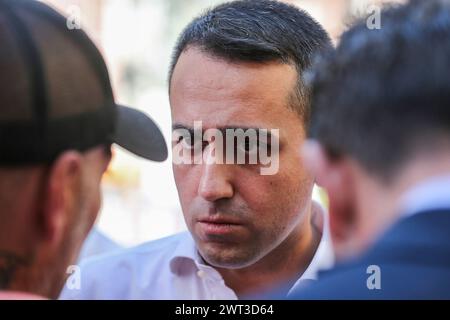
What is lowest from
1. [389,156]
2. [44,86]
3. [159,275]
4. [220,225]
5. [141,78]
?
[159,275]

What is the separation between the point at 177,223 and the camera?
2.03 metres

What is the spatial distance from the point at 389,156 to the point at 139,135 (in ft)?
2.32

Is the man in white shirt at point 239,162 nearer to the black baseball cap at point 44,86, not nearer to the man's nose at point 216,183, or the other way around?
the man's nose at point 216,183

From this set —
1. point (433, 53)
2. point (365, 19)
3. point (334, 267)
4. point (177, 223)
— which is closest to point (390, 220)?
point (334, 267)

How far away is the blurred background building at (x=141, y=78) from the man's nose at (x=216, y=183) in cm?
20

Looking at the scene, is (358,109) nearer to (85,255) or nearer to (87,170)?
(87,170)

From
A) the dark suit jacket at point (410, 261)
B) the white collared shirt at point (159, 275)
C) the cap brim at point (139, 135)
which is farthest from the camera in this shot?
the white collared shirt at point (159, 275)

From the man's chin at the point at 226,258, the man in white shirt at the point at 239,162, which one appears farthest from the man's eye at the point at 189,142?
the man's chin at the point at 226,258

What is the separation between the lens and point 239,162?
66.7 inches

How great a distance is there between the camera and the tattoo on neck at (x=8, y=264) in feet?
3.95

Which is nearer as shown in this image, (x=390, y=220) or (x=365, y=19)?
(x=390, y=220)

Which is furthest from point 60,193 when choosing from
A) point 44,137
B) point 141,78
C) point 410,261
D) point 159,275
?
point 141,78

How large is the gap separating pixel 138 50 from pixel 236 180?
2.36ft

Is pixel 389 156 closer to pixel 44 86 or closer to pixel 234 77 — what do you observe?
pixel 44 86
